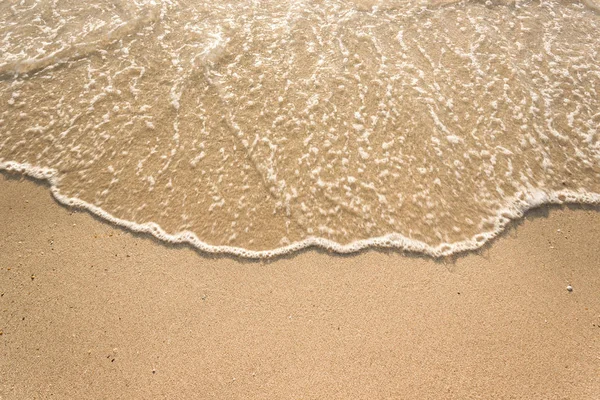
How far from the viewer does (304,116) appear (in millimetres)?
4281

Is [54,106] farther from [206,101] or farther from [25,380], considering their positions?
[25,380]

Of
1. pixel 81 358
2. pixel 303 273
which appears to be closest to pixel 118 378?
pixel 81 358

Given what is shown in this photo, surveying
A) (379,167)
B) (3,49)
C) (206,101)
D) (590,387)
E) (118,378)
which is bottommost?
(590,387)

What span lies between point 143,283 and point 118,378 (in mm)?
774

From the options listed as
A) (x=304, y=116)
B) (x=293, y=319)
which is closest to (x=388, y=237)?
(x=293, y=319)

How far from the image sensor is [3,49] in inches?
199

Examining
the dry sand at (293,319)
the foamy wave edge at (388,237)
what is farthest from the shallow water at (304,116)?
the dry sand at (293,319)

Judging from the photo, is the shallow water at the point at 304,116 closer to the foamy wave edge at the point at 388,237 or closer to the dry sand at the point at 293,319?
the foamy wave edge at the point at 388,237

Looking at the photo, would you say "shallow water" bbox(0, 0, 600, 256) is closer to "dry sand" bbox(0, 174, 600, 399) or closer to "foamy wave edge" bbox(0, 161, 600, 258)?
"foamy wave edge" bbox(0, 161, 600, 258)

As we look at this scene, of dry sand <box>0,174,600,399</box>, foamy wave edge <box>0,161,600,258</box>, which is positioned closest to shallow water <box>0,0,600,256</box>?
foamy wave edge <box>0,161,600,258</box>

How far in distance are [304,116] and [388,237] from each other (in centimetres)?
183

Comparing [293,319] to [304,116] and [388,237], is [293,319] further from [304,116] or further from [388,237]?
[304,116]

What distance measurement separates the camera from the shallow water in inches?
143

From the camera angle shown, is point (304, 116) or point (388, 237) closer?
point (388, 237)
